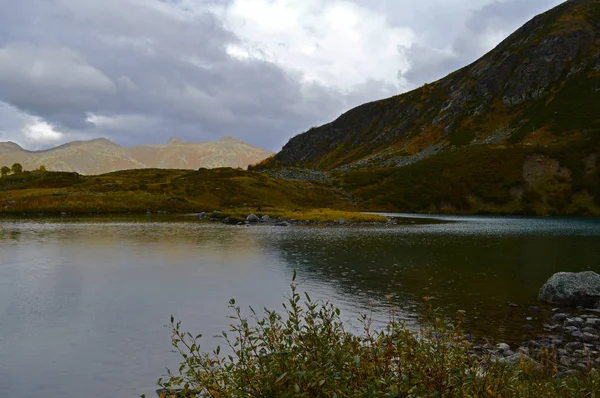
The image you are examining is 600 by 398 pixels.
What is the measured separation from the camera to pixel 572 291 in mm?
27562

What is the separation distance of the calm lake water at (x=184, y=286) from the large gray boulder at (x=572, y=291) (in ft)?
4.57

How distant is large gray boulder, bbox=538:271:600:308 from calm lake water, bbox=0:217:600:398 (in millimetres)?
1393

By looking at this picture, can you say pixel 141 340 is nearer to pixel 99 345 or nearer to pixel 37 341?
pixel 99 345

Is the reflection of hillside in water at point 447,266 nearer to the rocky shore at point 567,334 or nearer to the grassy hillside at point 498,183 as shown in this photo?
the rocky shore at point 567,334

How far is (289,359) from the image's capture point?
9086mm

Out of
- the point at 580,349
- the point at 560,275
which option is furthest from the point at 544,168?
the point at 580,349

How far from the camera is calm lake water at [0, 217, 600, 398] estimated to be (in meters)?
17.6

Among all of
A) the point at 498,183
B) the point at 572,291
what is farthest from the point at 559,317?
the point at 498,183

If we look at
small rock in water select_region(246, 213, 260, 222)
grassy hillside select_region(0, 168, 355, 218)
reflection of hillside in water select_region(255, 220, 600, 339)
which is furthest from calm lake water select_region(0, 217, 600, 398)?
grassy hillside select_region(0, 168, 355, 218)

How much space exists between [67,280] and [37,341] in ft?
49.3

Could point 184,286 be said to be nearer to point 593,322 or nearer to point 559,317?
point 559,317

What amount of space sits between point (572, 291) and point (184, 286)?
27059mm

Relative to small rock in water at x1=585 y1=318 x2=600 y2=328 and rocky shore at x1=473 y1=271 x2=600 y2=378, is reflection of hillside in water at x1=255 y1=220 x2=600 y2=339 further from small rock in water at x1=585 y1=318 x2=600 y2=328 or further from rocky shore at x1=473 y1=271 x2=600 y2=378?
small rock in water at x1=585 y1=318 x2=600 y2=328

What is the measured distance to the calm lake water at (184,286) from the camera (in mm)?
17594
